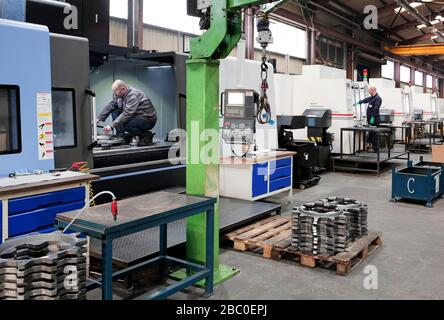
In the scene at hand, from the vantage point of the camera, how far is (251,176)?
477 cm

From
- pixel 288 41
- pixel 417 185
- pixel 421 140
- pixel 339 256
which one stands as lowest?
pixel 339 256

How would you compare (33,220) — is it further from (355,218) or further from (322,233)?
(355,218)

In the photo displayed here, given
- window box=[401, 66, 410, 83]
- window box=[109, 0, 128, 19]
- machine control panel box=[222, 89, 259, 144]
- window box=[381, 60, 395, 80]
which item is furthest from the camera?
window box=[401, 66, 410, 83]

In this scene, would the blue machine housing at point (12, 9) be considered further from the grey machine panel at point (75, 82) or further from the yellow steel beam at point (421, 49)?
the yellow steel beam at point (421, 49)

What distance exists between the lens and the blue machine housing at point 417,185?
18.2ft

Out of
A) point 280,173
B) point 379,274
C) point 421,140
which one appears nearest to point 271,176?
point 280,173

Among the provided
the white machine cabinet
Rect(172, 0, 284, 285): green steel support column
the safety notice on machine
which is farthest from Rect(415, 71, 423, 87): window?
the safety notice on machine

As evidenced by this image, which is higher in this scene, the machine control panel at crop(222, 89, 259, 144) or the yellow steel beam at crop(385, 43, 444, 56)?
the yellow steel beam at crop(385, 43, 444, 56)

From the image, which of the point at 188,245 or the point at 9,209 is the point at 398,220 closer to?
the point at 188,245

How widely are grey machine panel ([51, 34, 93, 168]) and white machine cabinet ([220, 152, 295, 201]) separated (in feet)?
5.88

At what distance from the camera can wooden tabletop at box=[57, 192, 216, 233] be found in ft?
7.29

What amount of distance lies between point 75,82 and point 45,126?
0.48 metres

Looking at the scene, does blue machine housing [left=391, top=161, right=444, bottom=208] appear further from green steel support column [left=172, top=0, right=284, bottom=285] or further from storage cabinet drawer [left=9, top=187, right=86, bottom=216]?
storage cabinet drawer [left=9, top=187, right=86, bottom=216]
